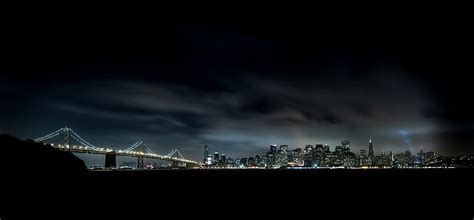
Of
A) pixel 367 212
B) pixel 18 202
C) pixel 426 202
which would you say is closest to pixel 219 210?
pixel 367 212

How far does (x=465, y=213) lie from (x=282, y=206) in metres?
16.3

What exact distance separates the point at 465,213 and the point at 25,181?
1621 inches

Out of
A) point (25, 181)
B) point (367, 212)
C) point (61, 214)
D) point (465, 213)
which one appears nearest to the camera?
point (61, 214)

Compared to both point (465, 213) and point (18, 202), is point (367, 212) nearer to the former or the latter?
point (465, 213)

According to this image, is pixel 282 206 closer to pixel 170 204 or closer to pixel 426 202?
pixel 170 204

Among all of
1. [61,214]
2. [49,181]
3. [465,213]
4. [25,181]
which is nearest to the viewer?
[61,214]

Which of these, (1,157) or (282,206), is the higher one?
(1,157)

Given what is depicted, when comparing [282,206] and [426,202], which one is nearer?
[282,206]

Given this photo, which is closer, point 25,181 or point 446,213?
point 446,213

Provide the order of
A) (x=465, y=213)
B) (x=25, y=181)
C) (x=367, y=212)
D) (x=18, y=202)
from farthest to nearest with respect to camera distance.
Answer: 1. (x=25, y=181)
2. (x=367, y=212)
3. (x=465, y=213)
4. (x=18, y=202)

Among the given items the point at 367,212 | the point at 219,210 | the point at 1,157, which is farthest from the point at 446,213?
the point at 1,157

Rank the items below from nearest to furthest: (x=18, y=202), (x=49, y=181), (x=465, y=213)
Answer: (x=18, y=202)
(x=465, y=213)
(x=49, y=181)

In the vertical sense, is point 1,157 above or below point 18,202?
above

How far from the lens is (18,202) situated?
29656 mm
